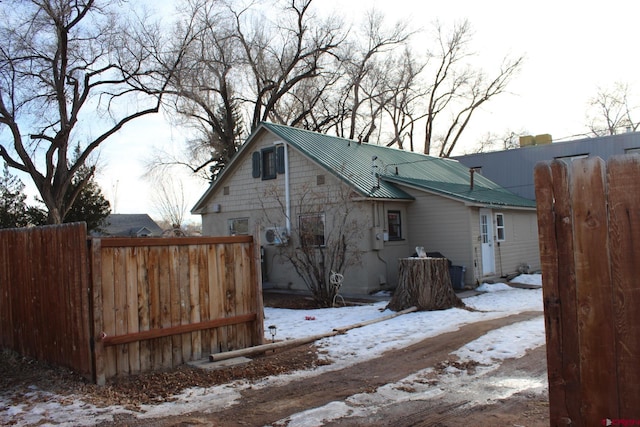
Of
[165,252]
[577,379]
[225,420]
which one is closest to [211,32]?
[165,252]

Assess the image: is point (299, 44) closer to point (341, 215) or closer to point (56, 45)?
point (56, 45)

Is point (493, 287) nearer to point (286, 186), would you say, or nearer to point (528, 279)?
point (528, 279)

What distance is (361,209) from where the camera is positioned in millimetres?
15516

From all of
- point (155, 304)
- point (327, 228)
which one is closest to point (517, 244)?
point (327, 228)

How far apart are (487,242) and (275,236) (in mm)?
7021

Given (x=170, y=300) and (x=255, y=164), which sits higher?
(x=255, y=164)

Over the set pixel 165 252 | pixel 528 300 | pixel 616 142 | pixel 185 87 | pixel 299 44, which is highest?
pixel 299 44

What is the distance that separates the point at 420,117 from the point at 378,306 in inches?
1144

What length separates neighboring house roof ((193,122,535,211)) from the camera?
638 inches

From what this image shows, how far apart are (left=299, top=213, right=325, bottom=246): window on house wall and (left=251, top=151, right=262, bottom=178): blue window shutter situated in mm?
3024

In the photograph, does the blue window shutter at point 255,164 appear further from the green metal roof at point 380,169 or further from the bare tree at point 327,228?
the bare tree at point 327,228

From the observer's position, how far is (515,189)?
2909 cm

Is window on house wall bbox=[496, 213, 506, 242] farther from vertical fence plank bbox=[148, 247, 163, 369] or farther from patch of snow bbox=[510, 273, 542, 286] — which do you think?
vertical fence plank bbox=[148, 247, 163, 369]

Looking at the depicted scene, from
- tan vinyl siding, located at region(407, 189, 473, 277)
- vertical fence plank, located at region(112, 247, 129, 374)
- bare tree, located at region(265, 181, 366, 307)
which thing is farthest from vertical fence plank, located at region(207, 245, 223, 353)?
tan vinyl siding, located at region(407, 189, 473, 277)
